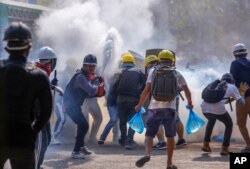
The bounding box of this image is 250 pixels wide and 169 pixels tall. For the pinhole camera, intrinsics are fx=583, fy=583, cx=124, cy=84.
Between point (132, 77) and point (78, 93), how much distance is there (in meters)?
1.72

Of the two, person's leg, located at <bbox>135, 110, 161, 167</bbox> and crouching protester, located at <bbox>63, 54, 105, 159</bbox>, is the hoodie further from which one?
person's leg, located at <bbox>135, 110, 161, 167</bbox>

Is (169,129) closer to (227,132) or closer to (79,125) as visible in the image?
(79,125)

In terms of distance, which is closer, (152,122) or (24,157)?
(24,157)

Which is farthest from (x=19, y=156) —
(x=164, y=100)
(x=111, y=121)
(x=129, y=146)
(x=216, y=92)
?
(x=111, y=121)

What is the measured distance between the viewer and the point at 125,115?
35.3 feet

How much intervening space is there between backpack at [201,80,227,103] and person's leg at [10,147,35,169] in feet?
18.1

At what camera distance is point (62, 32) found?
23406 millimetres

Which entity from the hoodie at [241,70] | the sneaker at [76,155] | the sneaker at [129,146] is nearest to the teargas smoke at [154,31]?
the sneaker at [129,146]

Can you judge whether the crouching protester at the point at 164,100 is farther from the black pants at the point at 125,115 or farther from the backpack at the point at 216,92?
the black pants at the point at 125,115

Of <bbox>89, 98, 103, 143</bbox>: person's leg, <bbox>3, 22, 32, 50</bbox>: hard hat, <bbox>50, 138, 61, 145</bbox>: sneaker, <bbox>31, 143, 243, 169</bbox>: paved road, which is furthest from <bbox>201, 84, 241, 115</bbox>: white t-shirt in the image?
<bbox>3, 22, 32, 50</bbox>: hard hat

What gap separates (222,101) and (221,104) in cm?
7

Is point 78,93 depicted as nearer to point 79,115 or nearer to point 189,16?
point 79,115

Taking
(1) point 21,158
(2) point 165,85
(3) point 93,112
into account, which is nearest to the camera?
(1) point 21,158

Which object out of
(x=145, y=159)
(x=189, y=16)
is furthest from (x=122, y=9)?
(x=145, y=159)
